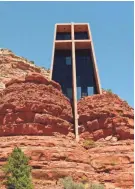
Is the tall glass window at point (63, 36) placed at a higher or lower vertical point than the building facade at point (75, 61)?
higher

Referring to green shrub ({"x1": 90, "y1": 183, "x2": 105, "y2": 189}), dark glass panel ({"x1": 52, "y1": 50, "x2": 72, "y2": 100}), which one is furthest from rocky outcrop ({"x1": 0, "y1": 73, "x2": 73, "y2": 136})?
green shrub ({"x1": 90, "y1": 183, "x2": 105, "y2": 189})

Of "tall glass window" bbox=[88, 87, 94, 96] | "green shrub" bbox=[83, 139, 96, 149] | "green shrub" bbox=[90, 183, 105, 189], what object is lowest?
"green shrub" bbox=[90, 183, 105, 189]

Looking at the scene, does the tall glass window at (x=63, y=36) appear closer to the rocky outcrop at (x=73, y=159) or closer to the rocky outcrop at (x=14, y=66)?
the rocky outcrop at (x=73, y=159)

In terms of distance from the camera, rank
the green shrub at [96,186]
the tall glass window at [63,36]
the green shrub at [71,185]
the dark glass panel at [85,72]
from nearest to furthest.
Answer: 1. the green shrub at [71,185]
2. the green shrub at [96,186]
3. the dark glass panel at [85,72]
4. the tall glass window at [63,36]

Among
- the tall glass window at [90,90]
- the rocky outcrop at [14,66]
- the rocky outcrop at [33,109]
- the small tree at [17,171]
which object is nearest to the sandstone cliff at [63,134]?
the rocky outcrop at [33,109]

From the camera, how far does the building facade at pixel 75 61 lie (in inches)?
2270

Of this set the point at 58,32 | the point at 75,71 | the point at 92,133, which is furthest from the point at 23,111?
the point at 58,32

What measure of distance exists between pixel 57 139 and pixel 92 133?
4.48m

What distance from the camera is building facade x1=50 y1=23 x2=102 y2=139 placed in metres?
57.7

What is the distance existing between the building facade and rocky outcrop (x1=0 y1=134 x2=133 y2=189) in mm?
12949

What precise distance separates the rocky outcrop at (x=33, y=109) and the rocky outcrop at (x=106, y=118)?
5.14 feet

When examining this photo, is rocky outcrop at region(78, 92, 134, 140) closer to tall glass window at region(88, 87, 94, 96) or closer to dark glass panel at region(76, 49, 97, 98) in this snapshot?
tall glass window at region(88, 87, 94, 96)

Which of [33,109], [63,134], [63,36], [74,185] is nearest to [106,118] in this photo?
[63,134]

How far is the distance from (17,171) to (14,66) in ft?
165
